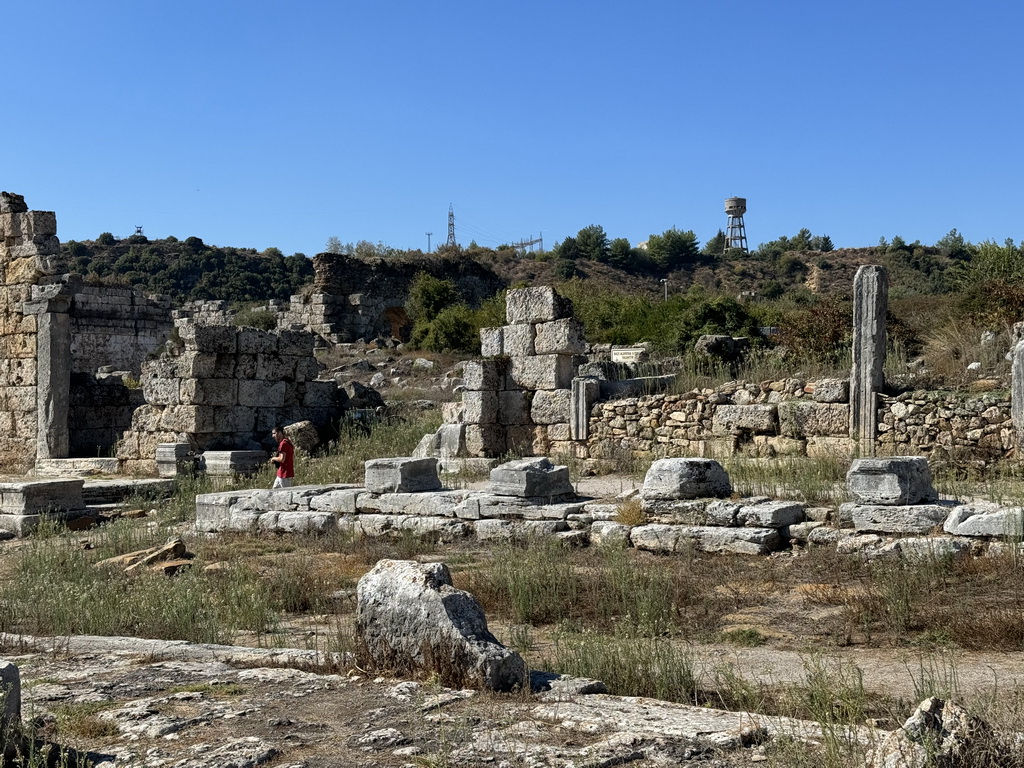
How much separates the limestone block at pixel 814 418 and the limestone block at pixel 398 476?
451cm

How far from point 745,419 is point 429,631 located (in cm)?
946

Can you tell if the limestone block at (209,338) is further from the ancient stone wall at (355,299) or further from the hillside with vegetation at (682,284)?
the ancient stone wall at (355,299)

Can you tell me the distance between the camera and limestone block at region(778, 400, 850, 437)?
41.8 feet

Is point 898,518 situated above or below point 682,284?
below

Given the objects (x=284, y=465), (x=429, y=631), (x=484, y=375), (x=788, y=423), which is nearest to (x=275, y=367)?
(x=484, y=375)

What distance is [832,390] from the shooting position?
1284 cm

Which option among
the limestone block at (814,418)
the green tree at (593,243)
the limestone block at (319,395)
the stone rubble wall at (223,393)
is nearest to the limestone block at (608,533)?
the limestone block at (814,418)

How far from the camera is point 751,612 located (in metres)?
6.93

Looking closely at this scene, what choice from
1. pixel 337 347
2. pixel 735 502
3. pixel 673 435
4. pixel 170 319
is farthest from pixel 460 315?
pixel 735 502

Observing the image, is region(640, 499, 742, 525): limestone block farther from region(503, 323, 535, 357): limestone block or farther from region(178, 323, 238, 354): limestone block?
region(178, 323, 238, 354): limestone block

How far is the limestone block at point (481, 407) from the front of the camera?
15.0 meters

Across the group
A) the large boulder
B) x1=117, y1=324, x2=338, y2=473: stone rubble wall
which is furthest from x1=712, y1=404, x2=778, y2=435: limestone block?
the large boulder

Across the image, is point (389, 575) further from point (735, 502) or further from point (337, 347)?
point (337, 347)

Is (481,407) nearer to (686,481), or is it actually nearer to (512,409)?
(512,409)
